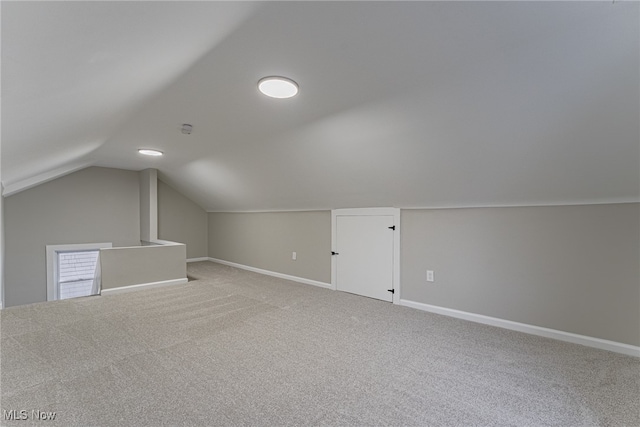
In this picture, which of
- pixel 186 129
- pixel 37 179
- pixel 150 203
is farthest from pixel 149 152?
pixel 37 179

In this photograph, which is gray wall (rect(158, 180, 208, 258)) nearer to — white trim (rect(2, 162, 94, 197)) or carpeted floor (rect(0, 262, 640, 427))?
white trim (rect(2, 162, 94, 197))

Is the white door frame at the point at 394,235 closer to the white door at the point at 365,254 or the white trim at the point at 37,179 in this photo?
the white door at the point at 365,254

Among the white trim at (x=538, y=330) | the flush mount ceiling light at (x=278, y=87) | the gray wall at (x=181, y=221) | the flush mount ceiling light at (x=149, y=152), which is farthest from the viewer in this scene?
the gray wall at (x=181, y=221)

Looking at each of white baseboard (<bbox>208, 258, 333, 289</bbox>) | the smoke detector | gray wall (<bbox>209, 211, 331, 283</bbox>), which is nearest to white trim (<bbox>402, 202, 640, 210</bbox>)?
gray wall (<bbox>209, 211, 331, 283</bbox>)

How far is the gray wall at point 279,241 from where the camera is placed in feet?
14.4

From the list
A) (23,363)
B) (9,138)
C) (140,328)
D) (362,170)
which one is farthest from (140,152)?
(362,170)

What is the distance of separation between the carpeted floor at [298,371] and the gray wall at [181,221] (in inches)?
132

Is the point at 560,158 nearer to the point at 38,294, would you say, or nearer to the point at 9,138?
the point at 9,138

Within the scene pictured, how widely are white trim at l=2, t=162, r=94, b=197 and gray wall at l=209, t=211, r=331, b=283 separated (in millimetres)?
2744

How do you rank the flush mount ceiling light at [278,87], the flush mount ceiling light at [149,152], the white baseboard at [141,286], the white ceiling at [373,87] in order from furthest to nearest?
the flush mount ceiling light at [149,152] < the white baseboard at [141,286] < the flush mount ceiling light at [278,87] < the white ceiling at [373,87]

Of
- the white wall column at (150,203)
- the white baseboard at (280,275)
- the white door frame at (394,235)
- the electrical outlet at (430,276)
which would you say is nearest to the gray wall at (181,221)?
the white wall column at (150,203)

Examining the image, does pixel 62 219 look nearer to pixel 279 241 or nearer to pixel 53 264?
pixel 53 264

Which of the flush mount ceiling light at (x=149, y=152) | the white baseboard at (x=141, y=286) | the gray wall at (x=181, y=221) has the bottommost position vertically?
the white baseboard at (x=141, y=286)

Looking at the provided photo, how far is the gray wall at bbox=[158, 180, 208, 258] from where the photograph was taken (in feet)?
20.9
